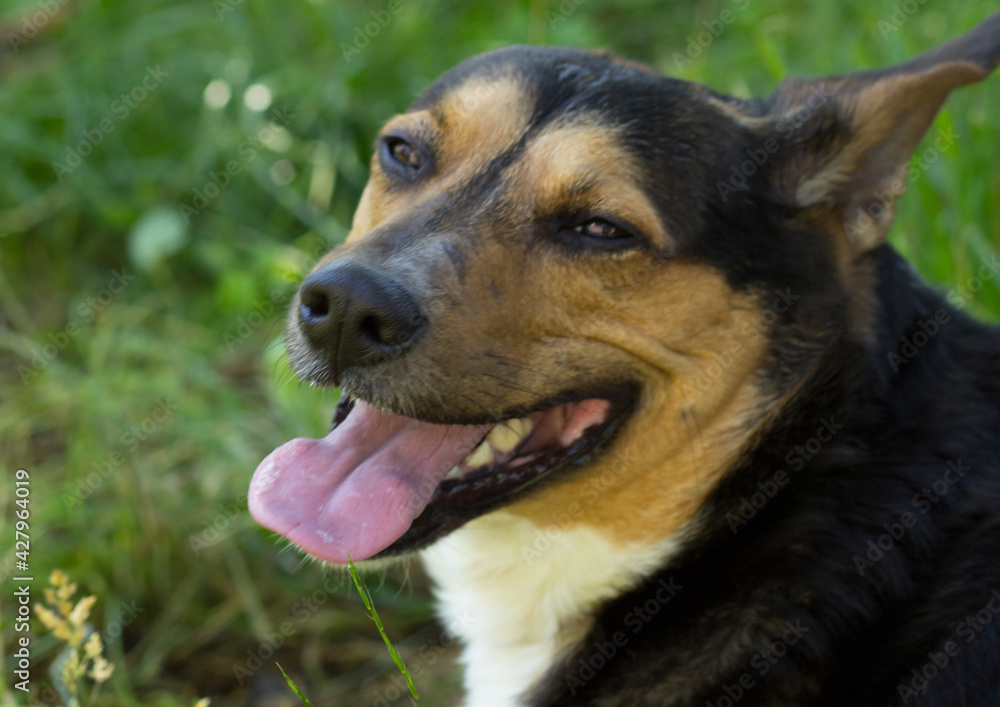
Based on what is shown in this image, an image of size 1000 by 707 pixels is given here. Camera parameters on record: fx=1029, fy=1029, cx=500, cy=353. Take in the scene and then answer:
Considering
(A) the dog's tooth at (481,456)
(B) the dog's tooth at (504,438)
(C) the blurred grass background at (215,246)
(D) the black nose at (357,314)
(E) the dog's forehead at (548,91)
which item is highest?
(E) the dog's forehead at (548,91)

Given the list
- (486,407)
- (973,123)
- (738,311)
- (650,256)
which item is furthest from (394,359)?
(973,123)

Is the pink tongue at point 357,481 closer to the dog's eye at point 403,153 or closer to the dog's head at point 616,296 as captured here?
the dog's head at point 616,296

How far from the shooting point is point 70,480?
14.6 feet

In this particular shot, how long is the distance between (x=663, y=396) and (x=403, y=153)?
3.99 feet

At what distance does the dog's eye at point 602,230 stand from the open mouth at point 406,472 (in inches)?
19.0

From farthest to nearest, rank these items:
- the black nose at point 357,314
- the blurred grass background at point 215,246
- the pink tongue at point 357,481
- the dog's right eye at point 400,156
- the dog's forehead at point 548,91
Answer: the blurred grass background at point 215,246 → the dog's right eye at point 400,156 → the dog's forehead at point 548,91 → the pink tongue at point 357,481 → the black nose at point 357,314

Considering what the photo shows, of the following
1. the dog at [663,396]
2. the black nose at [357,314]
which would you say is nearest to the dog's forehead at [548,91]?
the dog at [663,396]

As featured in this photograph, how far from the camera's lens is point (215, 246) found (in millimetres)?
6090

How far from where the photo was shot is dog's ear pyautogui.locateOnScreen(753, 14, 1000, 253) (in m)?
3.03

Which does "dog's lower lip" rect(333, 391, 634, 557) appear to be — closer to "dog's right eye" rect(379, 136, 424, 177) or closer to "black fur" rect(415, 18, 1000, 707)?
"black fur" rect(415, 18, 1000, 707)

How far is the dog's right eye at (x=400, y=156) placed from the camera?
3.42 metres

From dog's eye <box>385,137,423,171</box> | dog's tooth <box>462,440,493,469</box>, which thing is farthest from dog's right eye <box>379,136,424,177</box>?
dog's tooth <box>462,440,493,469</box>

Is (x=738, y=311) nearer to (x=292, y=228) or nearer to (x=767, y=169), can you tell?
(x=767, y=169)

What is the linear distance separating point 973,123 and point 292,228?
3809 mm
